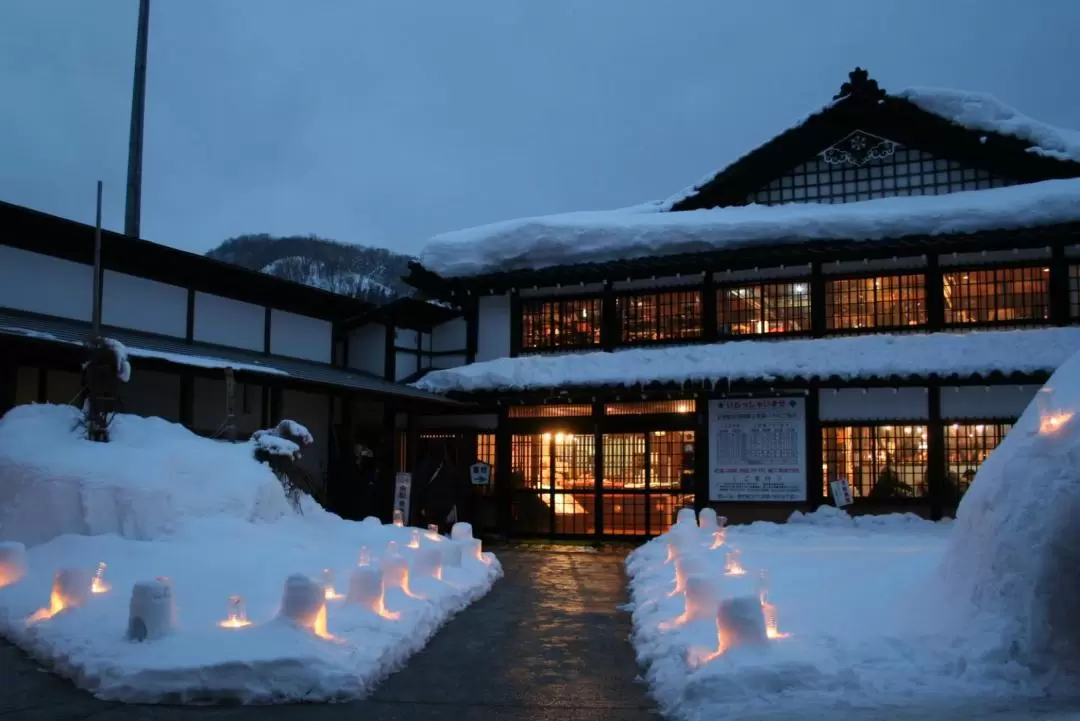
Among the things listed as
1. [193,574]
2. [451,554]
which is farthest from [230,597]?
[451,554]

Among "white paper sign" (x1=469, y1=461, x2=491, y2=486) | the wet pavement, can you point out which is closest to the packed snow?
the wet pavement

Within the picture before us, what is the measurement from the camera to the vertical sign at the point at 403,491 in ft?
59.0

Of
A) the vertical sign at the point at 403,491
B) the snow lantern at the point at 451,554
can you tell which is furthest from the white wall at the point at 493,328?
the snow lantern at the point at 451,554

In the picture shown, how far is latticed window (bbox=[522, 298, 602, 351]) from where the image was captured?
1945 cm

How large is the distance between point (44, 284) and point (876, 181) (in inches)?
622

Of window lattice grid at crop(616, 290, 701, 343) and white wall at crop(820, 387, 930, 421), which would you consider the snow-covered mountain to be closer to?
window lattice grid at crop(616, 290, 701, 343)

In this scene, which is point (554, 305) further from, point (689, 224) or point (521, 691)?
point (521, 691)

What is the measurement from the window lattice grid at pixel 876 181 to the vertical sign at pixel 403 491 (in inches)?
369

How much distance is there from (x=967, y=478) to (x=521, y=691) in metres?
12.4

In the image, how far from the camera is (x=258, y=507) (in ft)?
37.0

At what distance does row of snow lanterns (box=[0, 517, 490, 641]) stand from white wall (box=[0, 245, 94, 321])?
6.55m

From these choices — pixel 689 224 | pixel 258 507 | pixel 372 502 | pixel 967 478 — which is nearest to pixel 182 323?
pixel 372 502

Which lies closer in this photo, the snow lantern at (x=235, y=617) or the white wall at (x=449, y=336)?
the snow lantern at (x=235, y=617)

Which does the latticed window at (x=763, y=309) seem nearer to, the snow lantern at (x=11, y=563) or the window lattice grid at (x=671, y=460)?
the window lattice grid at (x=671, y=460)
